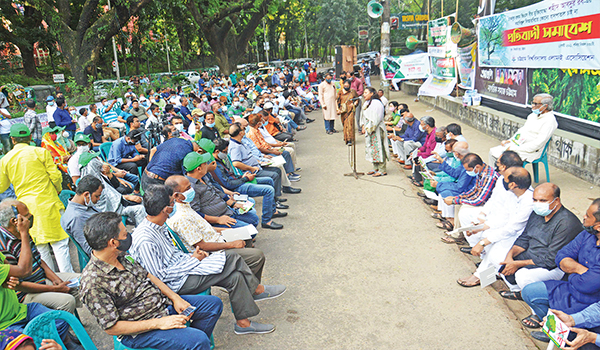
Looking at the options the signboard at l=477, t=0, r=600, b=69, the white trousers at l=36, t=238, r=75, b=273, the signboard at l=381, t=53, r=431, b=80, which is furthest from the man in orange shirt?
the signboard at l=381, t=53, r=431, b=80

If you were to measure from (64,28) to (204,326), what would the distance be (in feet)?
66.4

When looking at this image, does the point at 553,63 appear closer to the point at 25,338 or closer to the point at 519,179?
the point at 519,179

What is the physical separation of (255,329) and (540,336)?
2285mm

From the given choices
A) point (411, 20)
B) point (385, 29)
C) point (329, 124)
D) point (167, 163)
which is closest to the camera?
point (167, 163)

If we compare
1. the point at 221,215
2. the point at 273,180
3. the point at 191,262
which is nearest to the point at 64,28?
the point at 273,180

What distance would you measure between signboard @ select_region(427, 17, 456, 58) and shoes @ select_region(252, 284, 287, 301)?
1101 cm

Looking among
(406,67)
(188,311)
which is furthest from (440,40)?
(188,311)

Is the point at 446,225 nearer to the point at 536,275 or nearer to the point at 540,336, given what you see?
the point at 536,275

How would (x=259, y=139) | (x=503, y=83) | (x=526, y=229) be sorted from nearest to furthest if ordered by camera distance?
(x=526, y=229) < (x=259, y=139) < (x=503, y=83)

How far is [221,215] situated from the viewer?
15.5 ft

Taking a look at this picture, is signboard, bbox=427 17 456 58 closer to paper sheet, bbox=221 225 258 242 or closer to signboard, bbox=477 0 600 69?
signboard, bbox=477 0 600 69

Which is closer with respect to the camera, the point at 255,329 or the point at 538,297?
the point at 538,297

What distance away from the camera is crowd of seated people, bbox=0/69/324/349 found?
264cm

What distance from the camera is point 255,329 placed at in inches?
140
